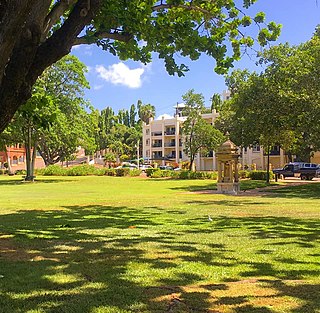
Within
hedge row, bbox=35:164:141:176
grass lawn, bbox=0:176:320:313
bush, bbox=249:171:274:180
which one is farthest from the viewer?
hedge row, bbox=35:164:141:176

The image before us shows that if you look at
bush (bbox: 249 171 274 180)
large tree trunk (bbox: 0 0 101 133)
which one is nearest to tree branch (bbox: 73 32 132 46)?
large tree trunk (bbox: 0 0 101 133)

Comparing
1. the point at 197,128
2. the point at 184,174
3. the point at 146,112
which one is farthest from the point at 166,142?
the point at 184,174

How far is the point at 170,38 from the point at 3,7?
20.1ft

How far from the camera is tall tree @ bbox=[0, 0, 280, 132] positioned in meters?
4.63

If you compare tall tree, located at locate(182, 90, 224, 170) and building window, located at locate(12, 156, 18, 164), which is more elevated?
tall tree, located at locate(182, 90, 224, 170)

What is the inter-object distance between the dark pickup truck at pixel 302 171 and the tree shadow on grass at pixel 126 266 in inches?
1467

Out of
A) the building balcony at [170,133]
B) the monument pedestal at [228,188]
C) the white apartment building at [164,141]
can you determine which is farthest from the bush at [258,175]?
the building balcony at [170,133]

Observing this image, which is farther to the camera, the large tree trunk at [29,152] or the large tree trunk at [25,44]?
the large tree trunk at [29,152]

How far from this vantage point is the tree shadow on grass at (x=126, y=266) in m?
4.27

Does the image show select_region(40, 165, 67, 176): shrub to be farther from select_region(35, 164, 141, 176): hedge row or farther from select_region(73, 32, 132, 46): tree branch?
select_region(73, 32, 132, 46): tree branch

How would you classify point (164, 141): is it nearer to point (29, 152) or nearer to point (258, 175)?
point (258, 175)

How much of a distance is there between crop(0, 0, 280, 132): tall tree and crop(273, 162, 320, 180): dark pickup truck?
120ft

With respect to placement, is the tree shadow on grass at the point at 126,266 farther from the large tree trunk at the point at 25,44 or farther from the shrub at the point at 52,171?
the shrub at the point at 52,171

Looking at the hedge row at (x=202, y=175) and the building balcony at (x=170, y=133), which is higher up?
the building balcony at (x=170, y=133)
